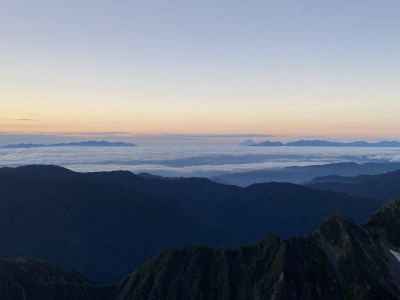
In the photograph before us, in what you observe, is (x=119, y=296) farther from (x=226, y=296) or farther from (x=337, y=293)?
(x=337, y=293)

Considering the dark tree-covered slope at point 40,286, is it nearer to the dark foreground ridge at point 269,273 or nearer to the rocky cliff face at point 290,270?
the dark foreground ridge at point 269,273

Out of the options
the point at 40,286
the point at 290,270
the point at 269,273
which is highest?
the point at 290,270

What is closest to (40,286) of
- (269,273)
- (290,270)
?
(269,273)

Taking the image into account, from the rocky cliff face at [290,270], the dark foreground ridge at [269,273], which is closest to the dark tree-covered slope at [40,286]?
the dark foreground ridge at [269,273]

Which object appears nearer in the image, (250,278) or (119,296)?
(250,278)

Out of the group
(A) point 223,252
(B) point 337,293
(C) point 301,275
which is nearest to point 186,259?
(A) point 223,252

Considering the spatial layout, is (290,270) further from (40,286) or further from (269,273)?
(40,286)

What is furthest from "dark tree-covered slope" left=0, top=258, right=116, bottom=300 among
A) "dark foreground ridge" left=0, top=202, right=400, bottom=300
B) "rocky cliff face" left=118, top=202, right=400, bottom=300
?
"rocky cliff face" left=118, top=202, right=400, bottom=300
